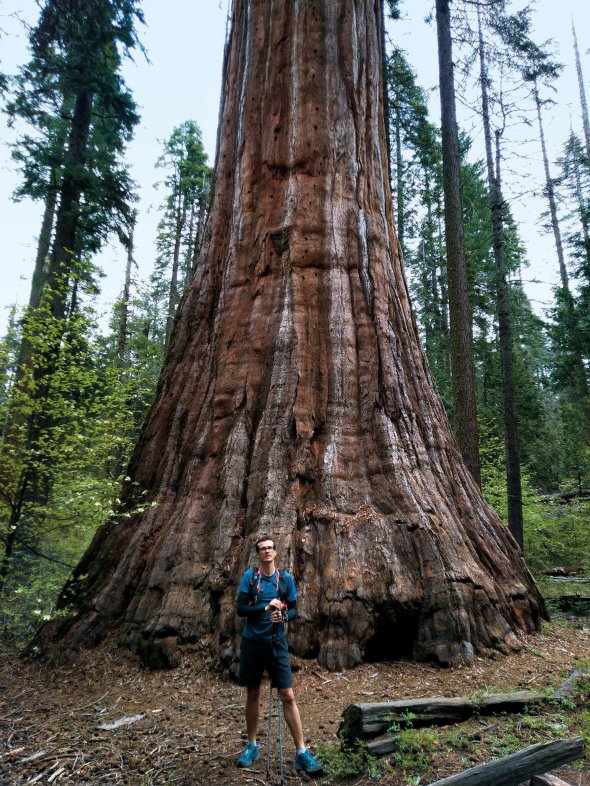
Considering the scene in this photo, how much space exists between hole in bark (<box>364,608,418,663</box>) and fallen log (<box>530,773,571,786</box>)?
2093 millimetres

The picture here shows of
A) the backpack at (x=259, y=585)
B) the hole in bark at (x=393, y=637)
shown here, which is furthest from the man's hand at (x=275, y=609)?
the hole in bark at (x=393, y=637)

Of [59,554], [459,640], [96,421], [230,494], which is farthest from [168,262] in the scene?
[459,640]

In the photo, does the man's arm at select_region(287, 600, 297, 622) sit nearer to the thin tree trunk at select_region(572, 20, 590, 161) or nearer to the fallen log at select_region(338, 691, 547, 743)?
the fallen log at select_region(338, 691, 547, 743)

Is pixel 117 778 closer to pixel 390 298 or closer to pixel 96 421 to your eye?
pixel 96 421

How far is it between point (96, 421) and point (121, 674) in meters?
3.19

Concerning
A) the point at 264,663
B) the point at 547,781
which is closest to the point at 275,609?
the point at 264,663

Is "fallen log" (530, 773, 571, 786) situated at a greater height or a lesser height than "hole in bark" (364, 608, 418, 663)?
lesser

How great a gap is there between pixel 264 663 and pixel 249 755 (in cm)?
53

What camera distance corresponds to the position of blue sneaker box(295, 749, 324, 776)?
10.0 ft

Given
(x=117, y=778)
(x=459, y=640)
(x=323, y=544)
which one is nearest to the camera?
(x=117, y=778)

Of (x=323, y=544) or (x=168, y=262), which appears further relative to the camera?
(x=168, y=262)

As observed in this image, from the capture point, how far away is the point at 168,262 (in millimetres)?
26672

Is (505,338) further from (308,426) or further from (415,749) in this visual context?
(415,749)

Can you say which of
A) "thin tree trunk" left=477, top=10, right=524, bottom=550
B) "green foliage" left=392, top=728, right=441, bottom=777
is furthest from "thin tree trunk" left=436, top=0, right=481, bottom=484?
"green foliage" left=392, top=728, right=441, bottom=777
